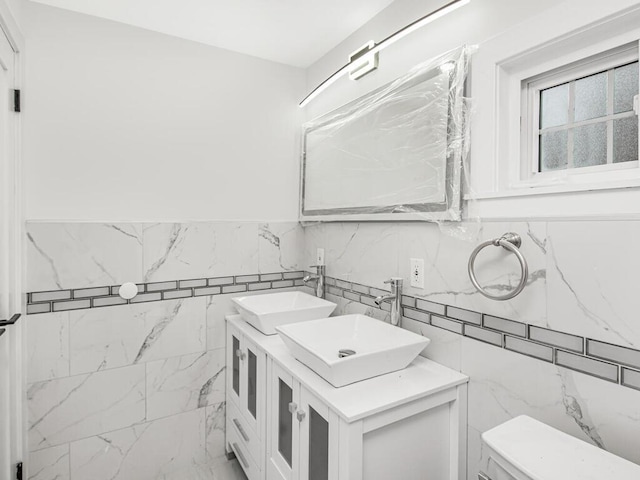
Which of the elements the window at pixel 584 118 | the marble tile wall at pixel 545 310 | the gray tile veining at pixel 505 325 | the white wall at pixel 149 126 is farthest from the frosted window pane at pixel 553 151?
the white wall at pixel 149 126

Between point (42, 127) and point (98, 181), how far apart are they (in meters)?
0.33

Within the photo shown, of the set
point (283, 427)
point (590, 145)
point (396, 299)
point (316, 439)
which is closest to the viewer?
point (590, 145)

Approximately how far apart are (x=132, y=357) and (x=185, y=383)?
33 centimetres

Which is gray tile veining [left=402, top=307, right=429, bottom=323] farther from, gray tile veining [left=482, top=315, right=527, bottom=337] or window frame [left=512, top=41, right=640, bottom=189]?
window frame [left=512, top=41, right=640, bottom=189]

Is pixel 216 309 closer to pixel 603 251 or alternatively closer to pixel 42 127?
pixel 42 127

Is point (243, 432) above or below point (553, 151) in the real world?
below

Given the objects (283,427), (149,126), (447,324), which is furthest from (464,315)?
(149,126)

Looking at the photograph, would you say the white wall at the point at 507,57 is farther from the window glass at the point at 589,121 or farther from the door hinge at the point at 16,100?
the door hinge at the point at 16,100

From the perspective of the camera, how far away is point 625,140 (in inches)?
39.3

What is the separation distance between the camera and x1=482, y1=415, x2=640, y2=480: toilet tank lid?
2.54 feet

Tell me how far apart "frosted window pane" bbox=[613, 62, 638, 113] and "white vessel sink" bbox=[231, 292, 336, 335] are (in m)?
1.40

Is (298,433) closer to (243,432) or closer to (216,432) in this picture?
(243,432)

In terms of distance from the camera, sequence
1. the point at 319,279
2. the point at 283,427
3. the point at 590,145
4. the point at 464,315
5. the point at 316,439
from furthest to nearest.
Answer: the point at 319,279 → the point at 283,427 → the point at 464,315 → the point at 316,439 → the point at 590,145

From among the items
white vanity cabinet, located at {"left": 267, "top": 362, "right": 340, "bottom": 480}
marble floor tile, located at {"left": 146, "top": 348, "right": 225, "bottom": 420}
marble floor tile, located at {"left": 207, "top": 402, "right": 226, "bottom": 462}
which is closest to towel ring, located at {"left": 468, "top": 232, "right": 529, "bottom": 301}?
white vanity cabinet, located at {"left": 267, "top": 362, "right": 340, "bottom": 480}
